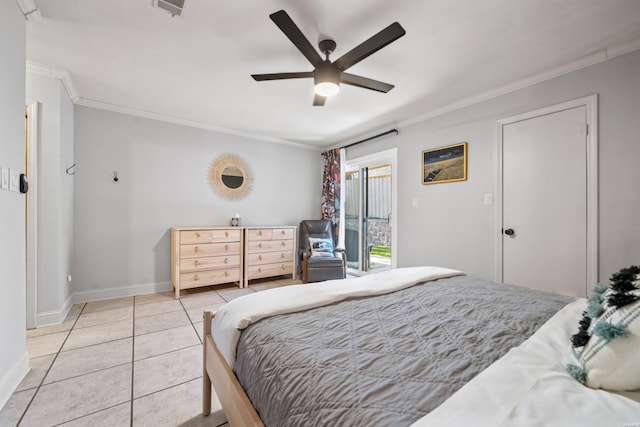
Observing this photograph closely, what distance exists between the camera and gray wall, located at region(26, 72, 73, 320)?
2471 mm

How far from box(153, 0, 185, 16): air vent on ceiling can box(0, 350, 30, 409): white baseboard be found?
2.37m

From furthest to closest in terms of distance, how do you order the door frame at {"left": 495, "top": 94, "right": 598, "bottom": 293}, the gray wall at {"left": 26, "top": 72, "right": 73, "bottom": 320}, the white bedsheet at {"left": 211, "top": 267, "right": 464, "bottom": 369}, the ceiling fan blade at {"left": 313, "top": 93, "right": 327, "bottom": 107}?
1. the gray wall at {"left": 26, "top": 72, "right": 73, "bottom": 320}
2. the ceiling fan blade at {"left": 313, "top": 93, "right": 327, "bottom": 107}
3. the door frame at {"left": 495, "top": 94, "right": 598, "bottom": 293}
4. the white bedsheet at {"left": 211, "top": 267, "right": 464, "bottom": 369}

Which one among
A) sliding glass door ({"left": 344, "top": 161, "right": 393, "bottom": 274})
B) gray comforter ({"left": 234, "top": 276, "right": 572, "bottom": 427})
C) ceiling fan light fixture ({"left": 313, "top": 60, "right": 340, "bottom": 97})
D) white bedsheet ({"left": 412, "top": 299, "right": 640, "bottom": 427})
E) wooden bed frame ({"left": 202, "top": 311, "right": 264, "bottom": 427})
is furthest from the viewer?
sliding glass door ({"left": 344, "top": 161, "right": 393, "bottom": 274})

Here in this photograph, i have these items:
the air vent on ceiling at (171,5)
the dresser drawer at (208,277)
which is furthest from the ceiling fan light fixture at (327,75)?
the dresser drawer at (208,277)

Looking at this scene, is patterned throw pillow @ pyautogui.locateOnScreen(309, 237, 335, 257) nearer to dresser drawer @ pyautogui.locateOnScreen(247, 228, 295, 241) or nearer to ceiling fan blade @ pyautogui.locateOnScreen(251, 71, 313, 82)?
dresser drawer @ pyautogui.locateOnScreen(247, 228, 295, 241)

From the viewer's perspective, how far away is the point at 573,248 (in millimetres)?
2359

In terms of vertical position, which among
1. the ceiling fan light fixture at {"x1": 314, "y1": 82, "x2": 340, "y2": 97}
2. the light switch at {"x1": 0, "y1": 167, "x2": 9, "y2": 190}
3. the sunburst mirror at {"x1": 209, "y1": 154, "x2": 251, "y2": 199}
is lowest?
the light switch at {"x1": 0, "y1": 167, "x2": 9, "y2": 190}

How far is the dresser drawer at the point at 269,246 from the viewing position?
Result: 3.94 m

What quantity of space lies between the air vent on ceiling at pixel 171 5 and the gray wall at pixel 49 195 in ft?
5.49

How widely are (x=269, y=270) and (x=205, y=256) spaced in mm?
985

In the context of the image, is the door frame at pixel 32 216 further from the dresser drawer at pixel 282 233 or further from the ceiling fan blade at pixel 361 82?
the ceiling fan blade at pixel 361 82

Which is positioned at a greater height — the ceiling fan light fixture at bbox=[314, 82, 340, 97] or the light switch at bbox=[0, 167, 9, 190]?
the ceiling fan light fixture at bbox=[314, 82, 340, 97]

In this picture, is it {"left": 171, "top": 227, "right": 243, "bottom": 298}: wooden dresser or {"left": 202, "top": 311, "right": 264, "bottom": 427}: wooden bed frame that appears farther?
{"left": 171, "top": 227, "right": 243, "bottom": 298}: wooden dresser

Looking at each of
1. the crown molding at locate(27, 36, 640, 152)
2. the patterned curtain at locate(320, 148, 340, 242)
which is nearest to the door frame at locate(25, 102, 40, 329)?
the crown molding at locate(27, 36, 640, 152)
